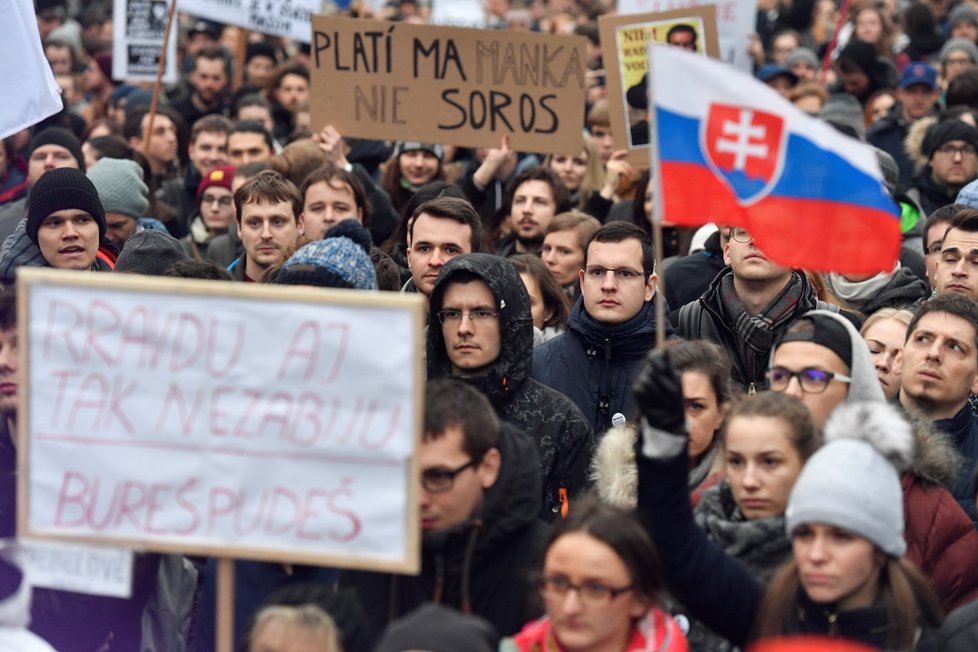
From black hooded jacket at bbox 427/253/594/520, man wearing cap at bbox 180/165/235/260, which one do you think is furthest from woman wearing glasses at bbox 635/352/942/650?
man wearing cap at bbox 180/165/235/260

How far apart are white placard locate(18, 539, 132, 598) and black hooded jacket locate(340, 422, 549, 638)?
2.09 feet

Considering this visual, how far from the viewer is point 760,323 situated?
6.98 metres

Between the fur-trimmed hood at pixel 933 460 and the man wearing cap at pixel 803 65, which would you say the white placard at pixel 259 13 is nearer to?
the man wearing cap at pixel 803 65

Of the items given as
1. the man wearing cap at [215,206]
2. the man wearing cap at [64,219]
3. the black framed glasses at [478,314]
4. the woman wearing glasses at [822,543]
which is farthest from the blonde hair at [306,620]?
the man wearing cap at [215,206]

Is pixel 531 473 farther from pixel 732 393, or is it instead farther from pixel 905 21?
pixel 905 21

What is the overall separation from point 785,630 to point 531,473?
813 mm

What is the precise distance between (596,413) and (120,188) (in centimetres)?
321

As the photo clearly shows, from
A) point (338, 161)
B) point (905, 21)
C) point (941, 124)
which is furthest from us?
point (905, 21)

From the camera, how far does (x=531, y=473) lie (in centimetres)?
477

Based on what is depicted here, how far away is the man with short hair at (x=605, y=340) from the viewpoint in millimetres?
6910

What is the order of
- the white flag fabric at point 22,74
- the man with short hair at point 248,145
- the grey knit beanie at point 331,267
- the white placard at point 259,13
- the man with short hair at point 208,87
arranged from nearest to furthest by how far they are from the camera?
the grey knit beanie at point 331,267, the white flag fabric at point 22,74, the man with short hair at point 248,145, the white placard at point 259,13, the man with short hair at point 208,87

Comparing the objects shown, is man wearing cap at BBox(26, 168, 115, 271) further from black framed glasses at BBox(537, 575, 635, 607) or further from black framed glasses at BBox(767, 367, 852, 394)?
black framed glasses at BBox(537, 575, 635, 607)

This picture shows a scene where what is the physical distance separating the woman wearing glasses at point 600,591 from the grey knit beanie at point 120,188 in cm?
508

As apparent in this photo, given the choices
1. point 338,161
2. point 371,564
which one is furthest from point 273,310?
point 338,161
